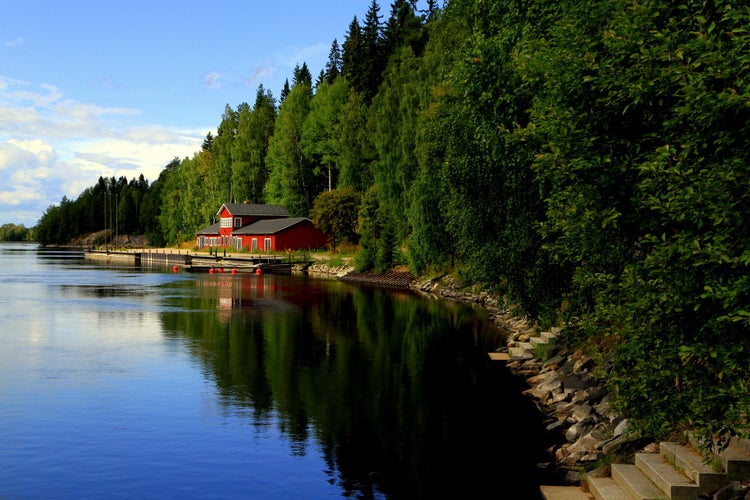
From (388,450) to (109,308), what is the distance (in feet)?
114

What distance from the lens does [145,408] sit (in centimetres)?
2239

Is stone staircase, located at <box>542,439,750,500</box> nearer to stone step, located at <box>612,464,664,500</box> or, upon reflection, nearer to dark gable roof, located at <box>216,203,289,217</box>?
stone step, located at <box>612,464,664,500</box>

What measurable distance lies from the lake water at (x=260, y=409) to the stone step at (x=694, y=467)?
141 inches

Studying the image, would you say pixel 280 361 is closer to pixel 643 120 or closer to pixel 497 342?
pixel 497 342

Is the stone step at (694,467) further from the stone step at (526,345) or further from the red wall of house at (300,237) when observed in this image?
the red wall of house at (300,237)

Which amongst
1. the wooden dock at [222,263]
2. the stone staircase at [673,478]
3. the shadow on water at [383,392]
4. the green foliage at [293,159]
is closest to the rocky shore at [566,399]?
the shadow on water at [383,392]

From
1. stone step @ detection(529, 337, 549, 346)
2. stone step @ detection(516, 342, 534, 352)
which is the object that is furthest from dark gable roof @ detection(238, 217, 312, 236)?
stone step @ detection(529, 337, 549, 346)

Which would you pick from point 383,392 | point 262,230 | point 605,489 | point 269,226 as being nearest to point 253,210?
point 269,226

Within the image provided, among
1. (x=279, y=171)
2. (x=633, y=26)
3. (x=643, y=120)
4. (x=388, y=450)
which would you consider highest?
(x=279, y=171)

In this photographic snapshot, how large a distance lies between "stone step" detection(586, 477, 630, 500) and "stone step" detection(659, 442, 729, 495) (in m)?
1.08

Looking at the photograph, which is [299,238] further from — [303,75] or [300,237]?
[303,75]

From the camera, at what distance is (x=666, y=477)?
1220cm

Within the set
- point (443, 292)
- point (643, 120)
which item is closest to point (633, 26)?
point (643, 120)

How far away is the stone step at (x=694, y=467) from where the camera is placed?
449 inches
